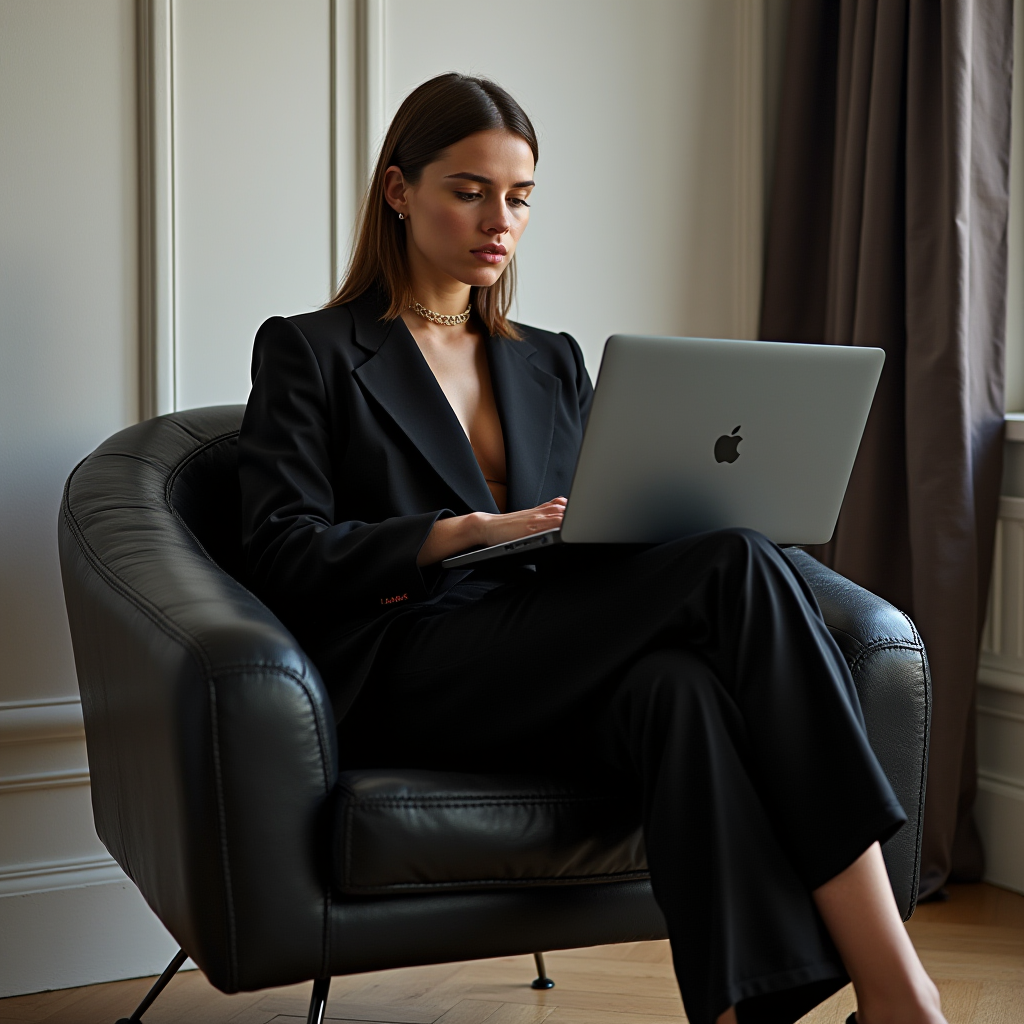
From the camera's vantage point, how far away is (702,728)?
1.25m

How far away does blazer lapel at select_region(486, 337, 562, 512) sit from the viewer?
69.8 inches

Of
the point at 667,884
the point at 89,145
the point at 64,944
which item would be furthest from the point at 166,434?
the point at 667,884

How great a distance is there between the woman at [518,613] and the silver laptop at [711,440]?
0.24 feet

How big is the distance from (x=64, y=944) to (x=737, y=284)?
1.77m

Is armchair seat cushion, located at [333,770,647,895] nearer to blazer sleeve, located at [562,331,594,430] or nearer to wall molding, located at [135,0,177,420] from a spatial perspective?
blazer sleeve, located at [562,331,594,430]

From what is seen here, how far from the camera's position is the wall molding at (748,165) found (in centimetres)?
259

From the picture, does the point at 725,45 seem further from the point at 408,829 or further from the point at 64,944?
the point at 64,944

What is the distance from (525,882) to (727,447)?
1.66 feet

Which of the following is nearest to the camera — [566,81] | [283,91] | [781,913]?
[781,913]

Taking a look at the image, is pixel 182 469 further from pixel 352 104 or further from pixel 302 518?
pixel 352 104

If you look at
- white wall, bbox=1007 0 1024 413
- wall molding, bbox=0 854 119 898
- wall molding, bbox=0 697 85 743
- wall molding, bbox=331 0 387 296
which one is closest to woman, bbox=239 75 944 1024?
wall molding, bbox=331 0 387 296

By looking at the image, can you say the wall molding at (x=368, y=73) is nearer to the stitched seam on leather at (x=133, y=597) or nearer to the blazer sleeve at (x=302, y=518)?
the blazer sleeve at (x=302, y=518)

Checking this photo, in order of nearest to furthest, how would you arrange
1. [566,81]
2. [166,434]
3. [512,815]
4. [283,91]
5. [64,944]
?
[512,815] < [166,434] < [64,944] < [283,91] < [566,81]

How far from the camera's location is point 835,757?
1.24m
